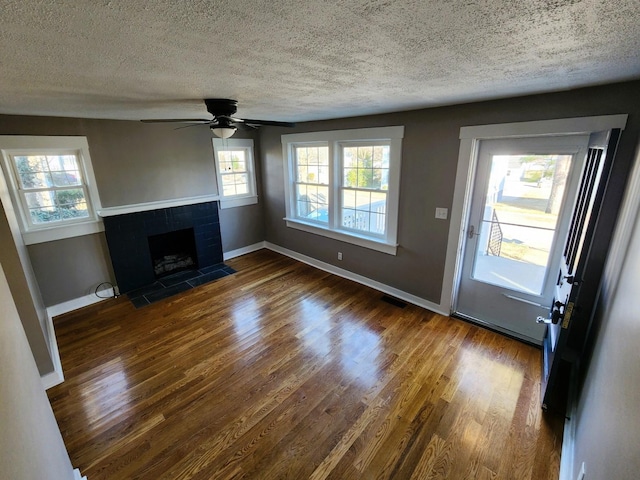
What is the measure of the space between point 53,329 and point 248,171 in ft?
11.0

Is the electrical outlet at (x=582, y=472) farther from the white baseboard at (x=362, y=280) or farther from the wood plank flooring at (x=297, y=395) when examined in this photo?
the white baseboard at (x=362, y=280)

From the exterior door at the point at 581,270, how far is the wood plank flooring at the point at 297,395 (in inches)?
9.2

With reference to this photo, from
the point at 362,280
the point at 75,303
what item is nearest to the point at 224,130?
the point at 362,280

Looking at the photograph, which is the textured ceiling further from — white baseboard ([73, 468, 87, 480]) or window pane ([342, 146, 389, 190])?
white baseboard ([73, 468, 87, 480])

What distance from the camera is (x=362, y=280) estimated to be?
160 inches

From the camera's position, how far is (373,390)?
7.50 feet

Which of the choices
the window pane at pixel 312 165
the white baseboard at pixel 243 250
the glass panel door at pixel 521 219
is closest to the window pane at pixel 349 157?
the window pane at pixel 312 165

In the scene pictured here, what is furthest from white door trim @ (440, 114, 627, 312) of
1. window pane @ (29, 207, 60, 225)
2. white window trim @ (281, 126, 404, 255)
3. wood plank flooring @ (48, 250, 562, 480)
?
window pane @ (29, 207, 60, 225)

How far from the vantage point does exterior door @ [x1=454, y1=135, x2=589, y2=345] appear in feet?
7.84

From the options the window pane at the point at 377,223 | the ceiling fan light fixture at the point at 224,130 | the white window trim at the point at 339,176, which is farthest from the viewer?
the window pane at the point at 377,223

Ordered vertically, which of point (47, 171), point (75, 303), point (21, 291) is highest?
point (47, 171)

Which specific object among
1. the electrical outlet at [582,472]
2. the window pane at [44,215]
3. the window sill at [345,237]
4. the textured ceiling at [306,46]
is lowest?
the electrical outlet at [582,472]

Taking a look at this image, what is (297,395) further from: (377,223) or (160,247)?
(160,247)

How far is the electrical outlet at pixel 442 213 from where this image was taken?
3014 millimetres
